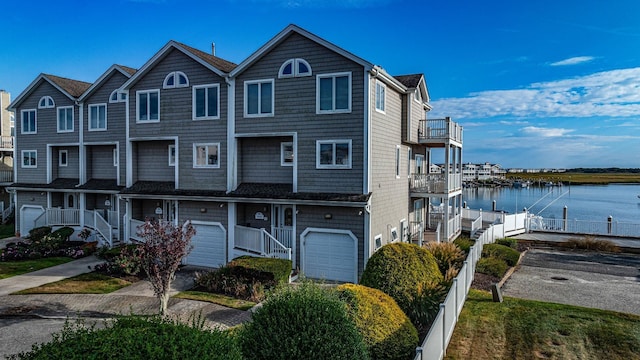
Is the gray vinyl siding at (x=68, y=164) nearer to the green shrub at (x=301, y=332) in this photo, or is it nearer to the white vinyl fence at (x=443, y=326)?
the green shrub at (x=301, y=332)

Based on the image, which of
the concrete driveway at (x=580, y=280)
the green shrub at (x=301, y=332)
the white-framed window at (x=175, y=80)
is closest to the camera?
the green shrub at (x=301, y=332)

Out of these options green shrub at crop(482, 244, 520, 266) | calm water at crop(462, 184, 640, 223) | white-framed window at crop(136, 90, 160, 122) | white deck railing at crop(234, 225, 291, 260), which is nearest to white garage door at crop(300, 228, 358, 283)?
white deck railing at crop(234, 225, 291, 260)

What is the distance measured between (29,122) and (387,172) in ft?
80.4

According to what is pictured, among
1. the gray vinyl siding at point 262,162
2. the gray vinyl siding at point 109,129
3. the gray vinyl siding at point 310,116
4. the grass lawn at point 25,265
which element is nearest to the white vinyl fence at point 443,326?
the gray vinyl siding at point 310,116

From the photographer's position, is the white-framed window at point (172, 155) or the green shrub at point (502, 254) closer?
the green shrub at point (502, 254)

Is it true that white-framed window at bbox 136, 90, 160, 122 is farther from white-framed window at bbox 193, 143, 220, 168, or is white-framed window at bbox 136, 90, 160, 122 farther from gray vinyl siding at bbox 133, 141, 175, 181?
white-framed window at bbox 193, 143, 220, 168

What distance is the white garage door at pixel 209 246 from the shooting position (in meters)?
19.0

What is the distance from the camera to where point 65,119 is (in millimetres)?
25859

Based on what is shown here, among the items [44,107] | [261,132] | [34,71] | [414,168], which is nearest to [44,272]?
[261,132]

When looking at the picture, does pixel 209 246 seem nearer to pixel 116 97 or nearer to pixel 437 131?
pixel 116 97

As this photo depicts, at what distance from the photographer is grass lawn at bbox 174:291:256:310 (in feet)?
42.5

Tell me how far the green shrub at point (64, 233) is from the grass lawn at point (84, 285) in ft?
26.1

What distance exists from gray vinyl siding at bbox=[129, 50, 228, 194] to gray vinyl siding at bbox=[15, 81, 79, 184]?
8419mm

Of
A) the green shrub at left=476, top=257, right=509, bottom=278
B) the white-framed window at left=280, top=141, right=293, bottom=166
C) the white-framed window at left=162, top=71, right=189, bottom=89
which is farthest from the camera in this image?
the white-framed window at left=162, top=71, right=189, bottom=89
